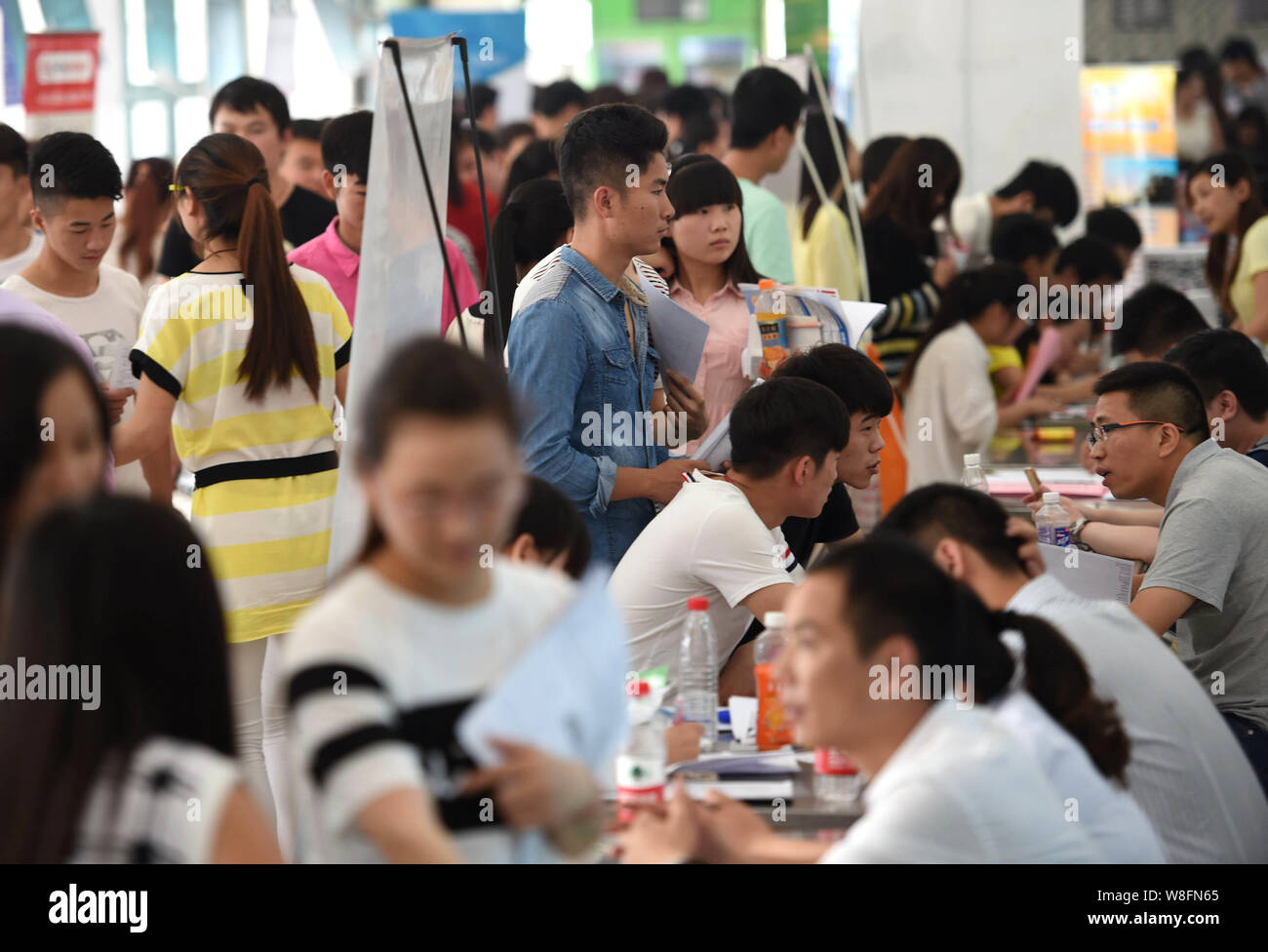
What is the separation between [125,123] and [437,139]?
1053cm

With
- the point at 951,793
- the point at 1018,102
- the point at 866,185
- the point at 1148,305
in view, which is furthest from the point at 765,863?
the point at 1018,102

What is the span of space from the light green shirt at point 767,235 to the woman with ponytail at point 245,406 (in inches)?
81.0

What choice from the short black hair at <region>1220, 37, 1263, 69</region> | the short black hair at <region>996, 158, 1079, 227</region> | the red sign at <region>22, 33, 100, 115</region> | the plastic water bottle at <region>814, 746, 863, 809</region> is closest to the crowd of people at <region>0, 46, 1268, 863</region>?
the plastic water bottle at <region>814, 746, 863, 809</region>

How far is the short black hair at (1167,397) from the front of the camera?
3.35 meters

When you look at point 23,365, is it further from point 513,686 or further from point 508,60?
point 508,60

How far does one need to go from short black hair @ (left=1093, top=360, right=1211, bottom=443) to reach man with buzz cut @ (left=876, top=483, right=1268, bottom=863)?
108cm

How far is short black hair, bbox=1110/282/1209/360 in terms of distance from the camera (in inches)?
191

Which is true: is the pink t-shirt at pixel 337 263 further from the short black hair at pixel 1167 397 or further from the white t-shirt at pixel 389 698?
the white t-shirt at pixel 389 698

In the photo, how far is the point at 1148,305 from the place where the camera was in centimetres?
493

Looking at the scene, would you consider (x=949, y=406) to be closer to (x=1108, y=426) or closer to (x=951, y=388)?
(x=951, y=388)

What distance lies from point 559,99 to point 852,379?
4.62 metres

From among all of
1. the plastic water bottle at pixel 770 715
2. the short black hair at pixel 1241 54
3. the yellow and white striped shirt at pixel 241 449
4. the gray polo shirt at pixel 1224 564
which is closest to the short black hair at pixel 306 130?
the yellow and white striped shirt at pixel 241 449

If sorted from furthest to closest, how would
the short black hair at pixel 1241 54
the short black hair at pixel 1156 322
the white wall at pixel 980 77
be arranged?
the short black hair at pixel 1241 54
the white wall at pixel 980 77
the short black hair at pixel 1156 322

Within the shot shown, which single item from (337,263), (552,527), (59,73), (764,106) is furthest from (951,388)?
(59,73)
